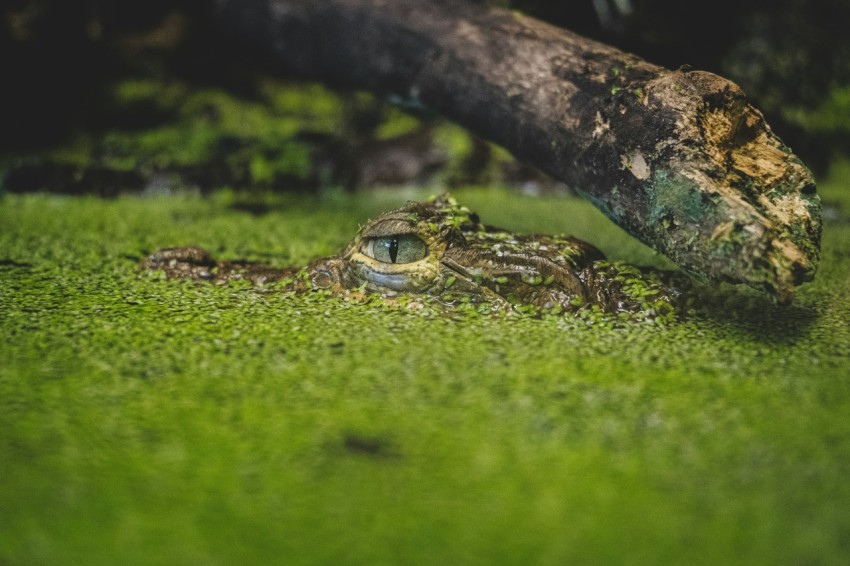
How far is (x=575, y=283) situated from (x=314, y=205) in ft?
9.16

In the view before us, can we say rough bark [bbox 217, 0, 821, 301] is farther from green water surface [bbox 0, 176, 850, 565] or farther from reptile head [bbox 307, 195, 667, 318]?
green water surface [bbox 0, 176, 850, 565]

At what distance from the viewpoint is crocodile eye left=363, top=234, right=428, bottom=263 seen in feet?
8.57

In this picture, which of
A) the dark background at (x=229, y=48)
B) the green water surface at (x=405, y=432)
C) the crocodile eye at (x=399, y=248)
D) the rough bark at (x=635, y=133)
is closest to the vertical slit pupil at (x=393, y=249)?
the crocodile eye at (x=399, y=248)

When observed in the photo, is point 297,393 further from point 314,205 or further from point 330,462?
point 314,205

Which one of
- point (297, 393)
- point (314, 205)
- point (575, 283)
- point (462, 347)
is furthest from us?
point (314, 205)

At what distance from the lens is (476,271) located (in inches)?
99.8

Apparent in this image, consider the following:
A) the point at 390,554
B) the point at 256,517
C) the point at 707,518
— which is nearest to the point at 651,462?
the point at 707,518

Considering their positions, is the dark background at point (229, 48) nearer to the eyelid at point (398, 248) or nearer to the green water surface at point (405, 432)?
the green water surface at point (405, 432)

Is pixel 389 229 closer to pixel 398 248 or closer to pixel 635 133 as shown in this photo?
pixel 398 248

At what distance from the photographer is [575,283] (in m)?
2.52

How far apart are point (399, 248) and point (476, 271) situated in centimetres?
32

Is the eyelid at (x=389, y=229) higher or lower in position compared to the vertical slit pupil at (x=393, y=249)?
higher

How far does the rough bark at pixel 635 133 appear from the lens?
219cm

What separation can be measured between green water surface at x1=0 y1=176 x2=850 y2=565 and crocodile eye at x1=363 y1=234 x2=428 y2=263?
225 mm
